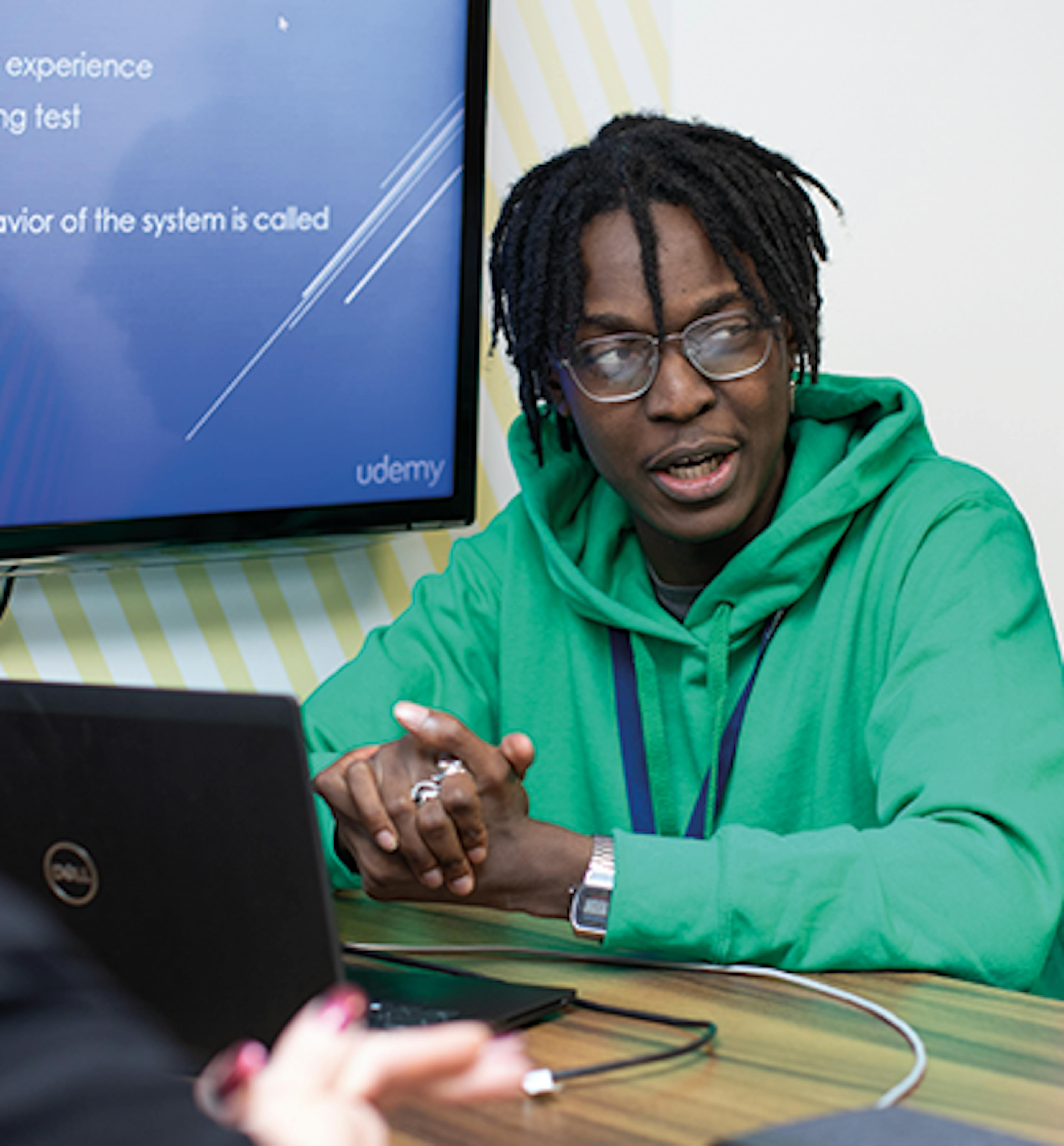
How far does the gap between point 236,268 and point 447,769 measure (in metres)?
0.79

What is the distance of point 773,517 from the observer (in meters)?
1.62

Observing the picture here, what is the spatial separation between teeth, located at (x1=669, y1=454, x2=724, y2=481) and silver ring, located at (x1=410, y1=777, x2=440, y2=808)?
1.64 ft

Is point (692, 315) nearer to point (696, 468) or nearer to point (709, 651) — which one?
point (696, 468)

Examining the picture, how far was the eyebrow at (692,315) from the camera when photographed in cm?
145

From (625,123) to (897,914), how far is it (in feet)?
3.04

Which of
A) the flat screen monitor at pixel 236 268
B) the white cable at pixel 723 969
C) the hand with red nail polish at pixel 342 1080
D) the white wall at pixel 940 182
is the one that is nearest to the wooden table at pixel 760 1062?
the white cable at pixel 723 969

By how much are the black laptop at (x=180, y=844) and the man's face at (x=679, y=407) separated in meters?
0.80

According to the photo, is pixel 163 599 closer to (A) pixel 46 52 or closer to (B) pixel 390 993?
(A) pixel 46 52

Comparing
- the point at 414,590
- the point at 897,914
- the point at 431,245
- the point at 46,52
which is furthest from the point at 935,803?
the point at 46,52

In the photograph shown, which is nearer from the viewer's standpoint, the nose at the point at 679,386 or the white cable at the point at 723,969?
the white cable at the point at 723,969

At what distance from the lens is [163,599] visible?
6.03 feet

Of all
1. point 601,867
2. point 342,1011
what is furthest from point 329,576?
point 342,1011

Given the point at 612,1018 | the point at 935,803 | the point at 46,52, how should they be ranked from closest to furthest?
the point at 612,1018 → the point at 935,803 → the point at 46,52

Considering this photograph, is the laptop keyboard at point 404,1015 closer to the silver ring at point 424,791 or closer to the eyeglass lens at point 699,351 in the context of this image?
the silver ring at point 424,791
